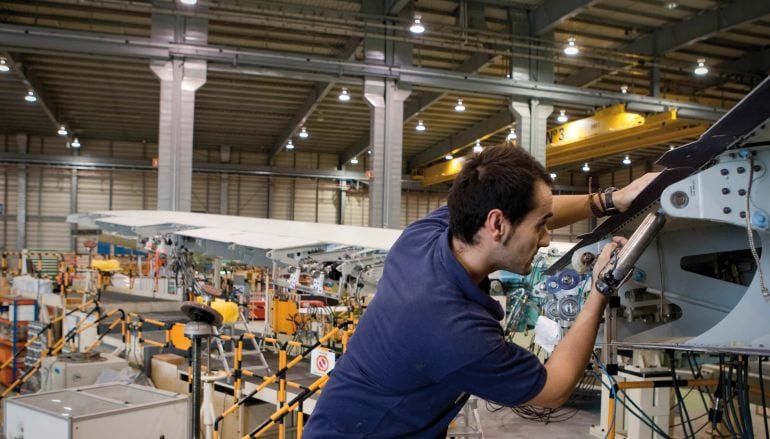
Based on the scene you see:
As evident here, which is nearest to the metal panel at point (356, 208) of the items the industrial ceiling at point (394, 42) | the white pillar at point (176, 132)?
the industrial ceiling at point (394, 42)

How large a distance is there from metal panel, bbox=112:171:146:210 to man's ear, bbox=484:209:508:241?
98.8 ft

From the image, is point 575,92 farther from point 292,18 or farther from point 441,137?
point 441,137

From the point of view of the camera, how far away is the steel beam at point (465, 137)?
2170 cm

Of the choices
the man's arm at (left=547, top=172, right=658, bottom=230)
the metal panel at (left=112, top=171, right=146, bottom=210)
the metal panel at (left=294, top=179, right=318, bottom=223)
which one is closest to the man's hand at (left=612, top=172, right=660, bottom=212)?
the man's arm at (left=547, top=172, right=658, bottom=230)

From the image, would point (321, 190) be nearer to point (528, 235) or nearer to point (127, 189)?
point (127, 189)

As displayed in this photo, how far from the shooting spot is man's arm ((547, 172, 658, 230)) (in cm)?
233

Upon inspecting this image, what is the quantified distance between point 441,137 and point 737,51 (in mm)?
12370

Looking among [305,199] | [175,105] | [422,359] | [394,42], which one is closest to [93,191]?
[305,199]

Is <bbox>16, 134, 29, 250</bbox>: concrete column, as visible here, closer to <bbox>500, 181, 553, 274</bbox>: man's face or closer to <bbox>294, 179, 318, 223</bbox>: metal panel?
<bbox>294, 179, 318, 223</bbox>: metal panel

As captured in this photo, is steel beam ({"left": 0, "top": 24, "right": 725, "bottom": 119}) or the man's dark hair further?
steel beam ({"left": 0, "top": 24, "right": 725, "bottom": 119})

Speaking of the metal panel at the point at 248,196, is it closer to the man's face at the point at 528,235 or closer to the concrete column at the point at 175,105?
the concrete column at the point at 175,105

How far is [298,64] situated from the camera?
13836 mm

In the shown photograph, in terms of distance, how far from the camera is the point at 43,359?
1004cm

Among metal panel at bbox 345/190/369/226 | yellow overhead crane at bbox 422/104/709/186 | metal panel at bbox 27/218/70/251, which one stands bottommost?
metal panel at bbox 27/218/70/251
